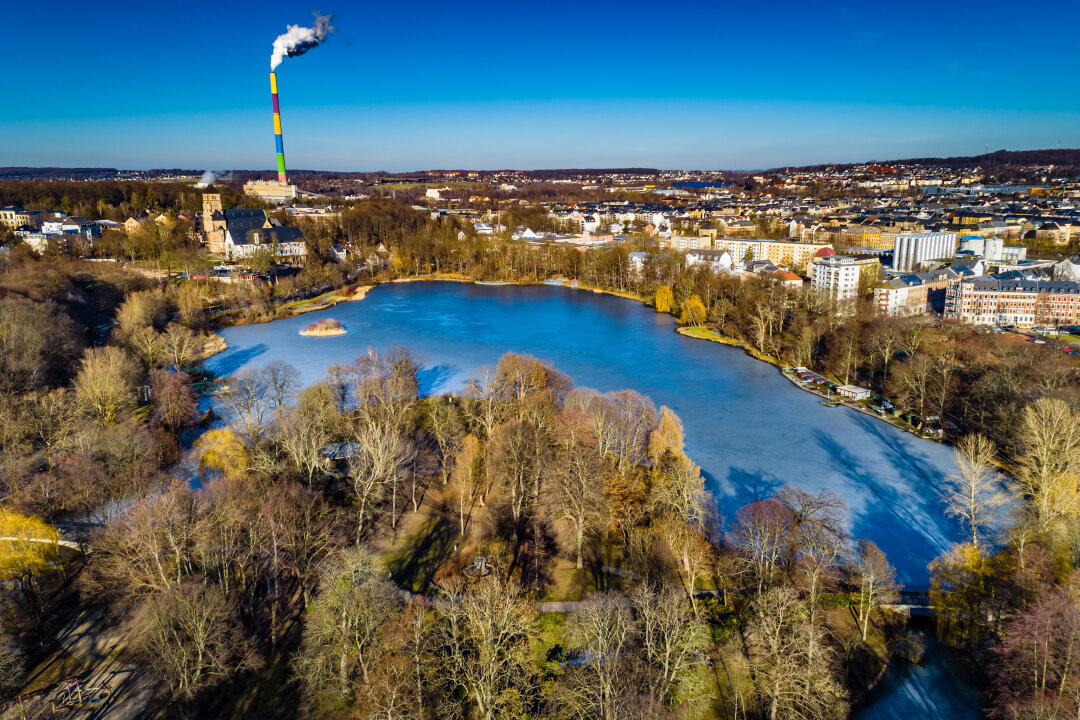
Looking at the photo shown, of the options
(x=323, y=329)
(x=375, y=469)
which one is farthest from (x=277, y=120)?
(x=375, y=469)

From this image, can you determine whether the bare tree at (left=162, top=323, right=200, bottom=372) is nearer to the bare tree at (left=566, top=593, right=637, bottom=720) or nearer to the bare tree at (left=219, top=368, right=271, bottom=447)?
the bare tree at (left=219, top=368, right=271, bottom=447)

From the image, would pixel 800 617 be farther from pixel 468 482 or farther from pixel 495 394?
pixel 495 394

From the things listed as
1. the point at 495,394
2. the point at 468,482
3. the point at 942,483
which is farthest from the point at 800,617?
the point at 495,394

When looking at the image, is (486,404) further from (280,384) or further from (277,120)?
(277,120)

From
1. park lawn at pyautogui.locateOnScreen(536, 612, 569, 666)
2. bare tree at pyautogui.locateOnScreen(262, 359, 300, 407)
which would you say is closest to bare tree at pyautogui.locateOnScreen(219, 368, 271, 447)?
bare tree at pyautogui.locateOnScreen(262, 359, 300, 407)

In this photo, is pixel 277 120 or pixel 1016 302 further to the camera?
pixel 277 120

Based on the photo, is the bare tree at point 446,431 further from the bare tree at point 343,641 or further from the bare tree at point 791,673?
the bare tree at point 791,673
